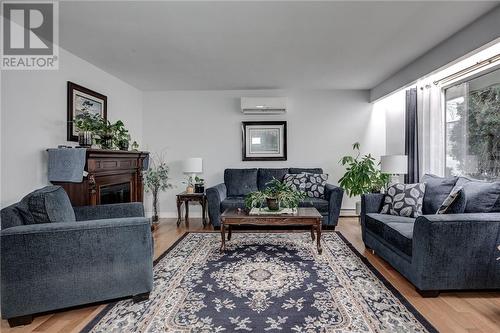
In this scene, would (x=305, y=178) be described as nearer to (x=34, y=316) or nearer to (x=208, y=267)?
(x=208, y=267)

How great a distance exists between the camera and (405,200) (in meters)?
3.19

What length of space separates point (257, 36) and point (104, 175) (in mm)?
2402

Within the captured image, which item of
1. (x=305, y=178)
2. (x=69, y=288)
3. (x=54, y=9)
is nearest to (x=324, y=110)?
(x=305, y=178)

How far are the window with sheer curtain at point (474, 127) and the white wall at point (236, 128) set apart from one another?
152 centimetres

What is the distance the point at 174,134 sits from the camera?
17.9ft

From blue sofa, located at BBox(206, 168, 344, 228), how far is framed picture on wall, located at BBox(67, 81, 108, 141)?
1911mm

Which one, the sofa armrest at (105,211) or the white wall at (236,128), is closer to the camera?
the sofa armrest at (105,211)

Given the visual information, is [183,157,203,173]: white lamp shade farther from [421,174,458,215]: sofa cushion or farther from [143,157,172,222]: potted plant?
[421,174,458,215]: sofa cushion

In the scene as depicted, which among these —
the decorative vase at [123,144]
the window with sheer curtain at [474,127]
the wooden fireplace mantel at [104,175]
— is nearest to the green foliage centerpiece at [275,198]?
the wooden fireplace mantel at [104,175]

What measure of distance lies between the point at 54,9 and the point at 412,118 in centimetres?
458

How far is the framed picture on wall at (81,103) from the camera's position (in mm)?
3340

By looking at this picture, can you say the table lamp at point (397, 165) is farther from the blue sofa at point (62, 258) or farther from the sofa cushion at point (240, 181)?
the blue sofa at point (62, 258)

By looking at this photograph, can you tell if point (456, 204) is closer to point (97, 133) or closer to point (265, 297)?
point (265, 297)

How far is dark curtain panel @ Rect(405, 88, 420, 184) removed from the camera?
4.24 metres
